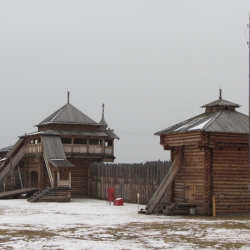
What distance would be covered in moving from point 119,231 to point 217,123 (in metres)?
10.3

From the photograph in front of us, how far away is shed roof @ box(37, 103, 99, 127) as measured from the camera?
43906 millimetres

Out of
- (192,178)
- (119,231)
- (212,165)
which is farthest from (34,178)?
(119,231)

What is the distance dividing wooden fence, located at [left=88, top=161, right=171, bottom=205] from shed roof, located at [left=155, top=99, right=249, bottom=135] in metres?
3.01

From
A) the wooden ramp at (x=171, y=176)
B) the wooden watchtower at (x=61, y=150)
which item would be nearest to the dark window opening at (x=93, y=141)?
the wooden watchtower at (x=61, y=150)

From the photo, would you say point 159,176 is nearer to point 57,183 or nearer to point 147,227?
point 57,183

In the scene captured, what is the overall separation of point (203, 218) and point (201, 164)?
2955mm

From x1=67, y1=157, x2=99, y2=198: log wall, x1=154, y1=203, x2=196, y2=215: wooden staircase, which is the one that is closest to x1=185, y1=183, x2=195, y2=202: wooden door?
x1=154, y1=203, x2=196, y2=215: wooden staircase

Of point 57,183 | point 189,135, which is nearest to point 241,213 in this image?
point 189,135

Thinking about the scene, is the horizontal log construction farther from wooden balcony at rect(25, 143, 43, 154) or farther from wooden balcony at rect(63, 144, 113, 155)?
wooden balcony at rect(63, 144, 113, 155)

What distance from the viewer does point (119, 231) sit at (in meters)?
18.9

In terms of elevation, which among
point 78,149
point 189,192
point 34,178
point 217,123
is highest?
point 217,123

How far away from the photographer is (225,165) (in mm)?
26906

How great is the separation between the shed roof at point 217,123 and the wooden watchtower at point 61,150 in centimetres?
1280

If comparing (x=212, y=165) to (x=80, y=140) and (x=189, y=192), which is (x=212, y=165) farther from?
(x=80, y=140)
